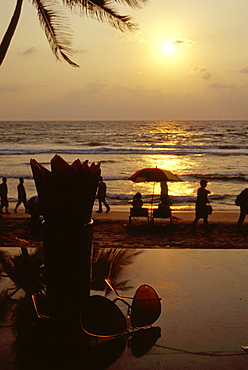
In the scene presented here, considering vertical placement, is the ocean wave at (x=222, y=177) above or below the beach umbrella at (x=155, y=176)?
below

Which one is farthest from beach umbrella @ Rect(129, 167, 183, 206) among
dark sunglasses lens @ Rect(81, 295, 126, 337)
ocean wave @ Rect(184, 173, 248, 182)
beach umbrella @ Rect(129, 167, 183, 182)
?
ocean wave @ Rect(184, 173, 248, 182)

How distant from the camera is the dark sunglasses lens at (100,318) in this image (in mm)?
3035

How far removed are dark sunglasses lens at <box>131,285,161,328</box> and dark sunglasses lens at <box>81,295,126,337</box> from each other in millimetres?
131

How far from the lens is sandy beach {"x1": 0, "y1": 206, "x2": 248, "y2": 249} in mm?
9367

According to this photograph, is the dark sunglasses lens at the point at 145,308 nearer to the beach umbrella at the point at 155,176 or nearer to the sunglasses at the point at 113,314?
the sunglasses at the point at 113,314

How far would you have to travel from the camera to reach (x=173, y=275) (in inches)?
192

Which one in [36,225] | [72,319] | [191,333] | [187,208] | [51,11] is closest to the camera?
[72,319]

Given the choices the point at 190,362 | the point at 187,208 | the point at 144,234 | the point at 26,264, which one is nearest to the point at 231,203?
the point at 187,208

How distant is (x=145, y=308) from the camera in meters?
3.23

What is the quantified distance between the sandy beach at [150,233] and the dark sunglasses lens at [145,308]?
203 inches

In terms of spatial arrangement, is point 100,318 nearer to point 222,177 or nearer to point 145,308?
point 145,308

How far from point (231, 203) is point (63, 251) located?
618 inches

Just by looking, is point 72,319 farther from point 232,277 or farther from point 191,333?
point 232,277

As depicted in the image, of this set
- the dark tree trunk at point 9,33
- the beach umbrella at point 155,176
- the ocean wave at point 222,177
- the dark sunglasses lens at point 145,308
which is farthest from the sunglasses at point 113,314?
the ocean wave at point 222,177
